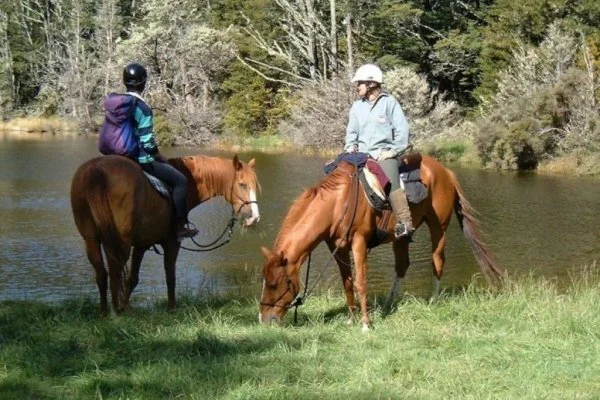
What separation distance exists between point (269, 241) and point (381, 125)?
7.72 metres

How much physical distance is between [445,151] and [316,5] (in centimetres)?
1738

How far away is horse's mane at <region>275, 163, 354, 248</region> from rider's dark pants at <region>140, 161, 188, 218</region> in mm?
1353

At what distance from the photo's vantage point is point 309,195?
6.67 meters

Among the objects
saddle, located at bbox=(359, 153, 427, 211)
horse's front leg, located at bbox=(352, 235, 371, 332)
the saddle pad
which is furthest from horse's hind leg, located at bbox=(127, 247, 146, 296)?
saddle, located at bbox=(359, 153, 427, 211)

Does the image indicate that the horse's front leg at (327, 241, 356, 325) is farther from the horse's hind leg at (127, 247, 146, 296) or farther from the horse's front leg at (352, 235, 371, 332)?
the horse's hind leg at (127, 247, 146, 296)

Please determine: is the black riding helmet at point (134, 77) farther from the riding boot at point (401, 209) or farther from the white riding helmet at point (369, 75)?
the riding boot at point (401, 209)

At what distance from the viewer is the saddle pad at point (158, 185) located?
730 cm

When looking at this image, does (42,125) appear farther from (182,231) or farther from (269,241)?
(182,231)

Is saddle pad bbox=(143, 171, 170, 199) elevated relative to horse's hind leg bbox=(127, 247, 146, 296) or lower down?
elevated

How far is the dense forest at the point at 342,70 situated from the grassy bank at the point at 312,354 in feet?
69.6

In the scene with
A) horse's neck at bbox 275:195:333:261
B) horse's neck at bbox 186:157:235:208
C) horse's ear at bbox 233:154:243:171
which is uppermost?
horse's ear at bbox 233:154:243:171

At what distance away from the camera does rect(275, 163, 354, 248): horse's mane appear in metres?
6.49

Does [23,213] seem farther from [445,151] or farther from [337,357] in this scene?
[445,151]

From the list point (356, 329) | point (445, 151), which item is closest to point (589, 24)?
point (445, 151)
